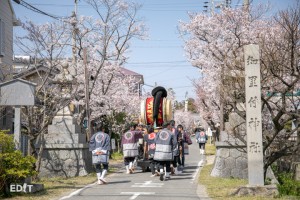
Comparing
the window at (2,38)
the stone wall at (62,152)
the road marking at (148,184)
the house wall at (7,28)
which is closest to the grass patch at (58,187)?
the stone wall at (62,152)

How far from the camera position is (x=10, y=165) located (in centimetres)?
1029

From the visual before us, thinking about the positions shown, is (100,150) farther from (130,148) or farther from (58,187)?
(130,148)

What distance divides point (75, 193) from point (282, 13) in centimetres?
744

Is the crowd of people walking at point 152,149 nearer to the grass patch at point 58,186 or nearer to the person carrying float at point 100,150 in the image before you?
the person carrying float at point 100,150

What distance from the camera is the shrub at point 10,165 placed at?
33.1 feet

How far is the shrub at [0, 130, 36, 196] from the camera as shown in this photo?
10.1 metres

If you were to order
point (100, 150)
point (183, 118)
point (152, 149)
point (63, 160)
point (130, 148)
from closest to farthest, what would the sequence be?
point (100, 150), point (63, 160), point (152, 149), point (130, 148), point (183, 118)

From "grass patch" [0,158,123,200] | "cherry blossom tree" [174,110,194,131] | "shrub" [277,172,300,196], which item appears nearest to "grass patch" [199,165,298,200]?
"shrub" [277,172,300,196]

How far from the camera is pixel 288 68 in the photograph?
1056 cm

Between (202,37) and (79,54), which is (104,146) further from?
(202,37)

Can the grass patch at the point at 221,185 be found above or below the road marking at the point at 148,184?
above

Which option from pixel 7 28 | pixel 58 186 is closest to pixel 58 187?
pixel 58 186

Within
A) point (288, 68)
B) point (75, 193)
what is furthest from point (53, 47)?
point (288, 68)

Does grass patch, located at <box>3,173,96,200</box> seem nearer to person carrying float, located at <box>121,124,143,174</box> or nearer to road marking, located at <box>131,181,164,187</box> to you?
person carrying float, located at <box>121,124,143,174</box>
